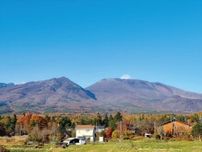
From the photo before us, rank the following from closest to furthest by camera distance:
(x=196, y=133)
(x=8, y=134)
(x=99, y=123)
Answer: (x=196, y=133)
(x=8, y=134)
(x=99, y=123)

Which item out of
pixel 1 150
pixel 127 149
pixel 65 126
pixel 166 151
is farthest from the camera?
pixel 65 126

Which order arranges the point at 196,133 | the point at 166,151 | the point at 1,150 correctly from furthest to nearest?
the point at 196,133
the point at 1,150
the point at 166,151

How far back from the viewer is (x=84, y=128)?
141625 millimetres

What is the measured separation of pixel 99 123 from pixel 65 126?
19.9 m

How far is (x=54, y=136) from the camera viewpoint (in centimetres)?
10712

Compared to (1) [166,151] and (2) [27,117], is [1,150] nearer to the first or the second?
(1) [166,151]

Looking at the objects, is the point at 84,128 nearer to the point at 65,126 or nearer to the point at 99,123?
the point at 65,126

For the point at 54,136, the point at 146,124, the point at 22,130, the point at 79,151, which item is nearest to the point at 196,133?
the point at 54,136

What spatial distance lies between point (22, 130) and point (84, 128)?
67.7 ft

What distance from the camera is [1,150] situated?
1929 inches

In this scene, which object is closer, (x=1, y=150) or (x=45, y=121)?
(x=1, y=150)

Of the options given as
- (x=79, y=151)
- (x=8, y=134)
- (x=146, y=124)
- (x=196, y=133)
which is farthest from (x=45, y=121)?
(x=79, y=151)

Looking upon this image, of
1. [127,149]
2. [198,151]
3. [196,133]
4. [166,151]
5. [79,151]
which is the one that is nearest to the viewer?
[198,151]

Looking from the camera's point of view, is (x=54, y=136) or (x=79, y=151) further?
(x=54, y=136)
